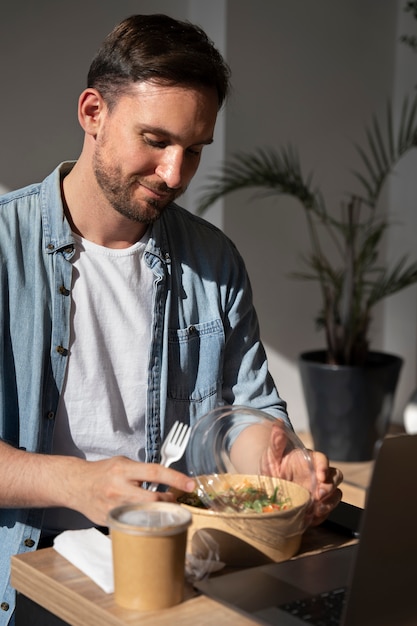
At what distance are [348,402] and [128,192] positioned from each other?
130 inches

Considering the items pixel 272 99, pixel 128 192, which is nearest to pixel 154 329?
pixel 128 192

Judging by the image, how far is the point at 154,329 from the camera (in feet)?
6.54

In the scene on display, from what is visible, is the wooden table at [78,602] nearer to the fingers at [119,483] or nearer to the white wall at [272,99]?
the fingers at [119,483]

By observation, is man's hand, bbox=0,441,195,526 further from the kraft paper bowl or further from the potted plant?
the potted plant

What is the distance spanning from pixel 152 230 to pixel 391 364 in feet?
10.7

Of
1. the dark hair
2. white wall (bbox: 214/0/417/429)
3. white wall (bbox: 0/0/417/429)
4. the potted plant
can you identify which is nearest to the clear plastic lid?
the dark hair

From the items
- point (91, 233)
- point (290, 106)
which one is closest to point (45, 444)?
point (91, 233)

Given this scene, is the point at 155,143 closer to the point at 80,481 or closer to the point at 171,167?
the point at 171,167

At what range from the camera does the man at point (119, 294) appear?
5.96 ft

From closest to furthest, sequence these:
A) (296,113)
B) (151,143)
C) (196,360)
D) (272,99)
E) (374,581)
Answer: (374,581) < (151,143) < (196,360) < (272,99) < (296,113)

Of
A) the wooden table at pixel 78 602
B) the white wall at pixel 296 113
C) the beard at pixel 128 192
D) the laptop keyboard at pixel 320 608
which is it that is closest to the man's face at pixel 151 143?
the beard at pixel 128 192

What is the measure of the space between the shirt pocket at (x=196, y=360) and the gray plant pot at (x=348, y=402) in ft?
9.72

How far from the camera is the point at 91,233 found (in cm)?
197

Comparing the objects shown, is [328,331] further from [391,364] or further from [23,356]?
[23,356]
